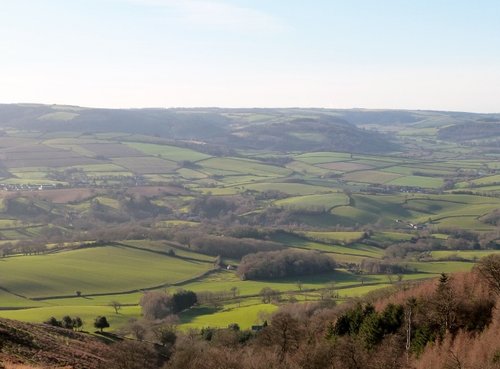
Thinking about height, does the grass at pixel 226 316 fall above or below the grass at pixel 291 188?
below

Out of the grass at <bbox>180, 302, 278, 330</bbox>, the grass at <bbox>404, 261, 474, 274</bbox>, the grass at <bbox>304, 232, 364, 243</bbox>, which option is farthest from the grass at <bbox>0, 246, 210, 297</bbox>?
the grass at <bbox>404, 261, 474, 274</bbox>

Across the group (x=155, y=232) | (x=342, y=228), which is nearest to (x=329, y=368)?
(x=155, y=232)

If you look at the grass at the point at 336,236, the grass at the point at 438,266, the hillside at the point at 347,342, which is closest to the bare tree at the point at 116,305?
the hillside at the point at 347,342

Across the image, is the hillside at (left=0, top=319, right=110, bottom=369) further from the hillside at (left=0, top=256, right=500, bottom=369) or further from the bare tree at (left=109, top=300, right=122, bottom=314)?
the bare tree at (left=109, top=300, right=122, bottom=314)

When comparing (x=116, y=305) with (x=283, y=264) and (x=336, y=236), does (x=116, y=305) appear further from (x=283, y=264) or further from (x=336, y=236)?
(x=336, y=236)

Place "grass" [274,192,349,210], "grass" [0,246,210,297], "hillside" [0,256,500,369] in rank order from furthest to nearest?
"grass" [274,192,349,210], "grass" [0,246,210,297], "hillside" [0,256,500,369]

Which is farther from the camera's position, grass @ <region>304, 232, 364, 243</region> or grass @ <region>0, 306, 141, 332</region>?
grass @ <region>304, 232, 364, 243</region>

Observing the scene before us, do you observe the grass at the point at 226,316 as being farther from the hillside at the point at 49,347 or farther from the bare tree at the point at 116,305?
the hillside at the point at 49,347

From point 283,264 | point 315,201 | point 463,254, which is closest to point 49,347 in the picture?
point 283,264
